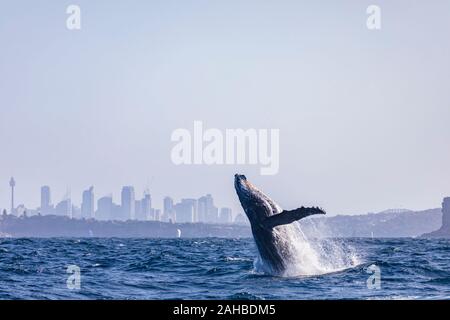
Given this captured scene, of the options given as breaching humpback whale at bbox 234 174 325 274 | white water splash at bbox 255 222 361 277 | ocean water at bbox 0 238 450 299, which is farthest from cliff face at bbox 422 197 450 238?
breaching humpback whale at bbox 234 174 325 274

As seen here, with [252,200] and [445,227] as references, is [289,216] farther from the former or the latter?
[445,227]

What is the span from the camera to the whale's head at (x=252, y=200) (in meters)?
16.3

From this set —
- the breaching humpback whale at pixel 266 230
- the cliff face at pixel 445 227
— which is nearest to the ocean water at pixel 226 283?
the breaching humpback whale at pixel 266 230

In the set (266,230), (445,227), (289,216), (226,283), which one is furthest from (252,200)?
(445,227)

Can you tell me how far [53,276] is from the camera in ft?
56.4

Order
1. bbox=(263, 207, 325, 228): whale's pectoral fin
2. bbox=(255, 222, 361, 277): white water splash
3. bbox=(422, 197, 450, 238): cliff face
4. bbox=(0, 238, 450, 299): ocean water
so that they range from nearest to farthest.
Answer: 1. bbox=(0, 238, 450, 299): ocean water
2. bbox=(263, 207, 325, 228): whale's pectoral fin
3. bbox=(255, 222, 361, 277): white water splash
4. bbox=(422, 197, 450, 238): cliff face

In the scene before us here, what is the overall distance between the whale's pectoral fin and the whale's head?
0.39m

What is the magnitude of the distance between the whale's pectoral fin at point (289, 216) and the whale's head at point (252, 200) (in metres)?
0.39

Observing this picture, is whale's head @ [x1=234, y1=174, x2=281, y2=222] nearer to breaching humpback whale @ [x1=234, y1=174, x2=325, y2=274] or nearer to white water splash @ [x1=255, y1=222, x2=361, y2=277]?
breaching humpback whale @ [x1=234, y1=174, x2=325, y2=274]

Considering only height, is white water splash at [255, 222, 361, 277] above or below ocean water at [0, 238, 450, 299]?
above

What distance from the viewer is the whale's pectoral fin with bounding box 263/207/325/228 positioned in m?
14.6
